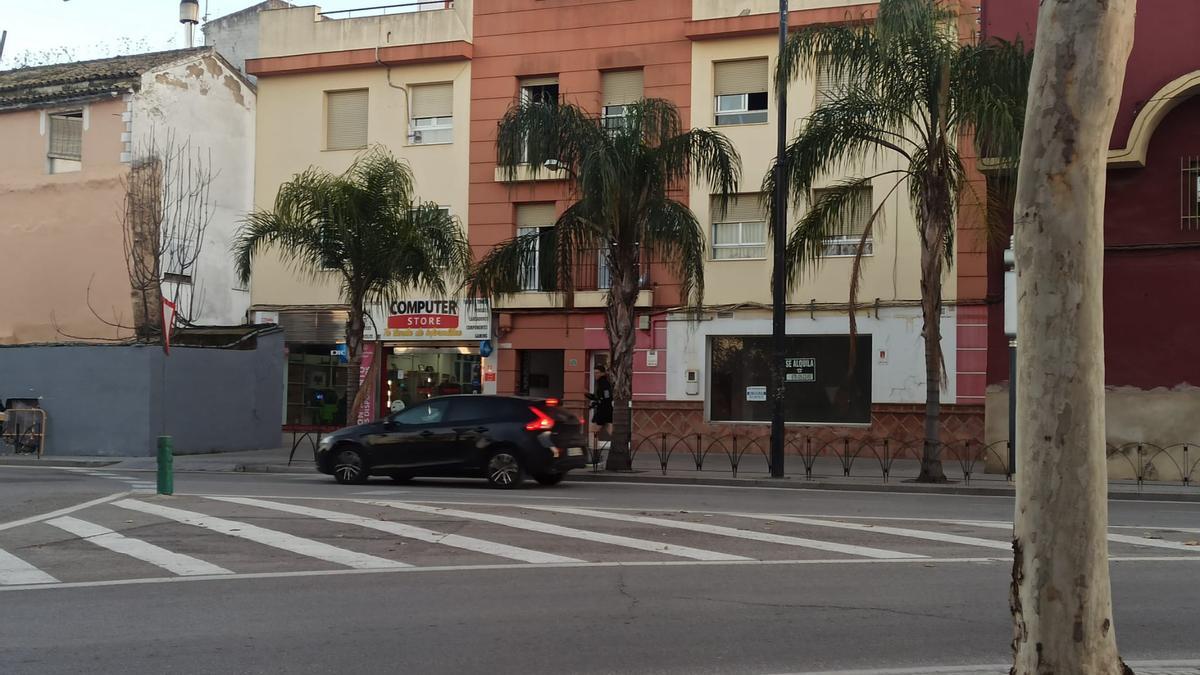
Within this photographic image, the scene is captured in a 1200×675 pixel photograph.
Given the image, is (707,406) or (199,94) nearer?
(707,406)

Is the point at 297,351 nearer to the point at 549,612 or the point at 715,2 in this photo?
the point at 715,2

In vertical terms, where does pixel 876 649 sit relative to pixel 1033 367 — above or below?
below

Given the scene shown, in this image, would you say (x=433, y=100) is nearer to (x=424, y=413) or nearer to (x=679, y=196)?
(x=679, y=196)

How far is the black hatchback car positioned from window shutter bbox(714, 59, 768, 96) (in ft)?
39.6

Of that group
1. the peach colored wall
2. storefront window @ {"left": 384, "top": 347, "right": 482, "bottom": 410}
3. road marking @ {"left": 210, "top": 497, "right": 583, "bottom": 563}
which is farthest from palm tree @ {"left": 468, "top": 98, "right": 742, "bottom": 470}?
the peach colored wall

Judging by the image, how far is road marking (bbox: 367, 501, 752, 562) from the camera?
11.1 m

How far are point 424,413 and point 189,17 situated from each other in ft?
84.0

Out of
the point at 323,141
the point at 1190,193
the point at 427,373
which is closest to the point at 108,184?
the point at 323,141

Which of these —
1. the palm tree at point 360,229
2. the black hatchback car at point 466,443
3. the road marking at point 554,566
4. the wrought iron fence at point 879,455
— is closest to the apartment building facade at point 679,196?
the wrought iron fence at point 879,455

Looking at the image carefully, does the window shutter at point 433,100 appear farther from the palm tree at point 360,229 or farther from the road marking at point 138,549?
the road marking at point 138,549

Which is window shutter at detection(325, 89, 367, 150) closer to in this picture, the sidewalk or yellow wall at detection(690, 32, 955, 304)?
the sidewalk

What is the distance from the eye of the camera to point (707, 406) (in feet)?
90.7

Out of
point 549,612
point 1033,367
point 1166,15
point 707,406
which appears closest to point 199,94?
point 707,406

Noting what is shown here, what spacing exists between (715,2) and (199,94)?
1395 cm
